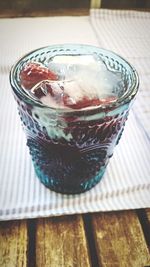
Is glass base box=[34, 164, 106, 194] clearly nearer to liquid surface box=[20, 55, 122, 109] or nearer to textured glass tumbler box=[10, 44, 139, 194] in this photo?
textured glass tumbler box=[10, 44, 139, 194]

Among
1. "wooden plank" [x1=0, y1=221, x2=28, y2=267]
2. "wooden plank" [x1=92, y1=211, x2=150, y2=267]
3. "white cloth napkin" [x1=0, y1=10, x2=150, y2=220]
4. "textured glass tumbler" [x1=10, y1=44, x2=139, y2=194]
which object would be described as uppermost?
"textured glass tumbler" [x1=10, y1=44, x2=139, y2=194]

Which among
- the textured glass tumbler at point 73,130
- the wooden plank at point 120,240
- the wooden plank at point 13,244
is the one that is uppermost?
the textured glass tumbler at point 73,130

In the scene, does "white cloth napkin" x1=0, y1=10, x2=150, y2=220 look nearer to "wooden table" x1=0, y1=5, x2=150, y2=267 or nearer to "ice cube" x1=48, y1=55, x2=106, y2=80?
"wooden table" x1=0, y1=5, x2=150, y2=267

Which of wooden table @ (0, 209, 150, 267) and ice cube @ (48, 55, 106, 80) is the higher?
ice cube @ (48, 55, 106, 80)

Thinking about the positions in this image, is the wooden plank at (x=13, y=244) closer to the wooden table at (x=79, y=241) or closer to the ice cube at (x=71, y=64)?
the wooden table at (x=79, y=241)

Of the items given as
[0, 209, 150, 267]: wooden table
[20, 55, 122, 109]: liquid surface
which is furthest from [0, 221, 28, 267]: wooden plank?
[20, 55, 122, 109]: liquid surface

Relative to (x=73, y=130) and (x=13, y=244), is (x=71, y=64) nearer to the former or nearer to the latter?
(x=73, y=130)

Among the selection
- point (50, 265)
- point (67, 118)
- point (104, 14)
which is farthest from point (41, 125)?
point (104, 14)

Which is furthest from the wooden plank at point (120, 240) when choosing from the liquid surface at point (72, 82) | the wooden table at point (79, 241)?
the liquid surface at point (72, 82)
